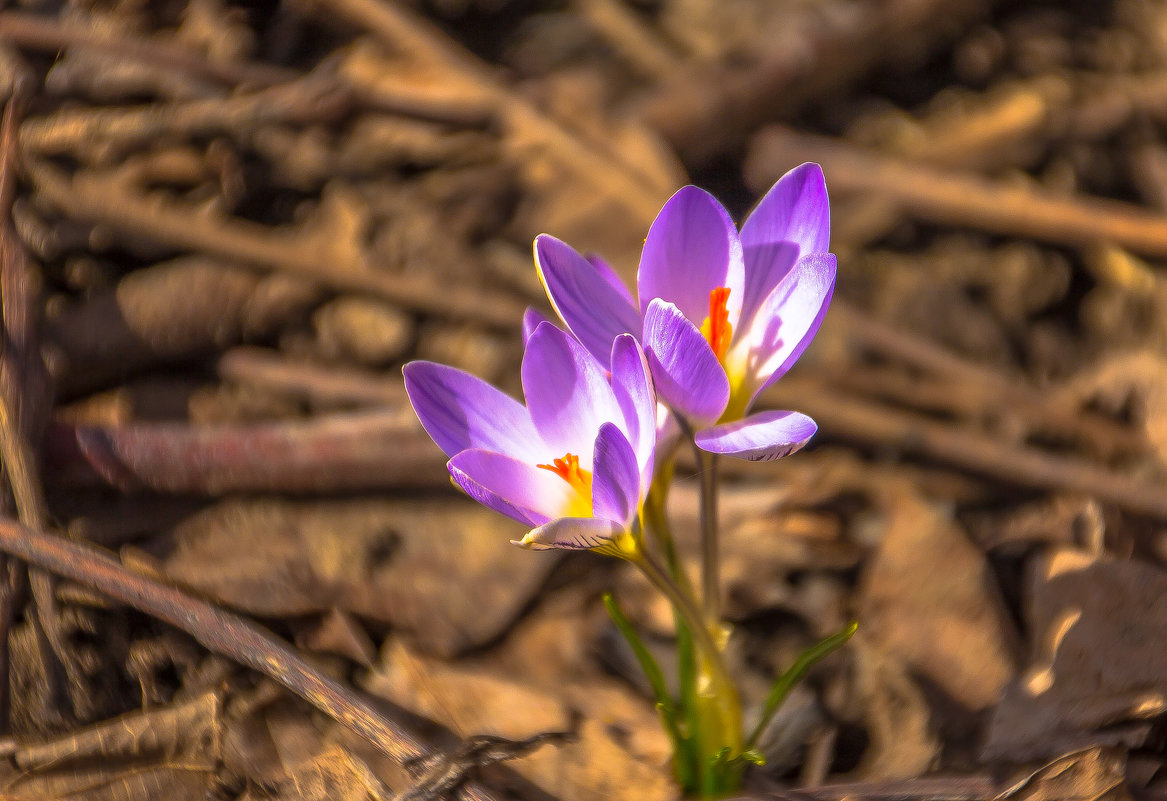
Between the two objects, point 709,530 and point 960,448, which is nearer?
point 709,530

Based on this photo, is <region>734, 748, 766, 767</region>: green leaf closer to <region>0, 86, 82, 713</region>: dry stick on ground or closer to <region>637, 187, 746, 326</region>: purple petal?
<region>637, 187, 746, 326</region>: purple petal

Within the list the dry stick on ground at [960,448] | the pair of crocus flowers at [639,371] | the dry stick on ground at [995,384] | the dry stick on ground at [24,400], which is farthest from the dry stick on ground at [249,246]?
the pair of crocus flowers at [639,371]

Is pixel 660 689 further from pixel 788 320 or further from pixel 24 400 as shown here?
pixel 24 400

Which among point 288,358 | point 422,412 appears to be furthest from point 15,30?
point 422,412

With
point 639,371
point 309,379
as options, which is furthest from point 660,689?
point 309,379

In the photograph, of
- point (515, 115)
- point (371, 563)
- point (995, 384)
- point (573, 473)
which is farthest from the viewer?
point (515, 115)

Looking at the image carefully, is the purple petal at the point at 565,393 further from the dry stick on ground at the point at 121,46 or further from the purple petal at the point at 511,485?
the dry stick on ground at the point at 121,46

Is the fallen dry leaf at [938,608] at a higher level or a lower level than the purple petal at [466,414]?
lower
